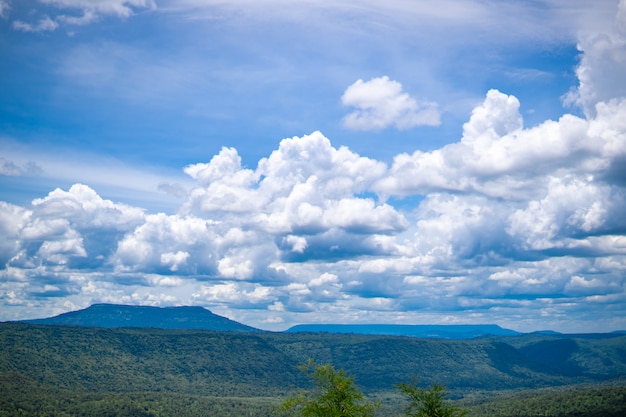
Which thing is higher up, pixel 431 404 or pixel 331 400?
pixel 331 400

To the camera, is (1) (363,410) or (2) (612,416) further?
(2) (612,416)

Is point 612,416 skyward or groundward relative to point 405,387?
groundward

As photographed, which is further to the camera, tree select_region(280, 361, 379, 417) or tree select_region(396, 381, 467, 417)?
tree select_region(396, 381, 467, 417)

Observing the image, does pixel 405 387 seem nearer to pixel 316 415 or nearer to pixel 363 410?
pixel 363 410

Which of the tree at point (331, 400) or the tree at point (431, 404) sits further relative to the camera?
the tree at point (431, 404)

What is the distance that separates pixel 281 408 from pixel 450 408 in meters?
16.7

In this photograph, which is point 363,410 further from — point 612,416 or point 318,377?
point 612,416

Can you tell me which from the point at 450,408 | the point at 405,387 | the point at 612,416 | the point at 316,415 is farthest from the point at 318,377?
the point at 612,416

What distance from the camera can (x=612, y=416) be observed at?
19962 cm

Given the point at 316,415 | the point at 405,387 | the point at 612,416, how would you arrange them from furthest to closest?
the point at 612,416, the point at 405,387, the point at 316,415

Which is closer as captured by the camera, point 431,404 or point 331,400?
point 331,400

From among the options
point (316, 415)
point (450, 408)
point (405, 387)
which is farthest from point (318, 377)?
point (450, 408)

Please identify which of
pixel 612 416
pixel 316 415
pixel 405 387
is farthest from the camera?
pixel 612 416

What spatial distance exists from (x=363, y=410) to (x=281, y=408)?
788 cm
